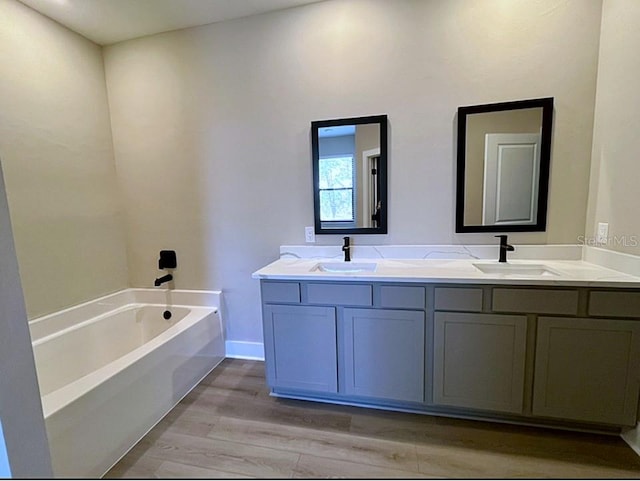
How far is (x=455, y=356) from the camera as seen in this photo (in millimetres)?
1720

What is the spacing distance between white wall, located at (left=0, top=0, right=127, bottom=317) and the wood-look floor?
1.31 m

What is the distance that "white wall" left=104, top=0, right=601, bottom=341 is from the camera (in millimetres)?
1901

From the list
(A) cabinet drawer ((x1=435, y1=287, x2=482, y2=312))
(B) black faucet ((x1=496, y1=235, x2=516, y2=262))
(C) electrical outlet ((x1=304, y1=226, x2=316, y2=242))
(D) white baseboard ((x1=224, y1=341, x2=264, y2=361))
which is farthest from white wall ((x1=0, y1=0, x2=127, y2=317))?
(B) black faucet ((x1=496, y1=235, x2=516, y2=262))

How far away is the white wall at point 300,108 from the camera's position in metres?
1.90

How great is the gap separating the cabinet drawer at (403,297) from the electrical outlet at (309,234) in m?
0.79

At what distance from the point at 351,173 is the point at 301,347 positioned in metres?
1.26

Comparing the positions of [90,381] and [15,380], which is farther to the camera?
[90,381]

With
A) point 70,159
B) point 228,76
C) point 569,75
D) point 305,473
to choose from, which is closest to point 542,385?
point 305,473

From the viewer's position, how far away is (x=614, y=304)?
1511mm

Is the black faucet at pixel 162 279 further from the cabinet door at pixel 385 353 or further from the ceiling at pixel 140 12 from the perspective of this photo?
the ceiling at pixel 140 12

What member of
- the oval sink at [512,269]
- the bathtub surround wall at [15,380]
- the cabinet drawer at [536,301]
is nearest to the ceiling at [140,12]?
the bathtub surround wall at [15,380]

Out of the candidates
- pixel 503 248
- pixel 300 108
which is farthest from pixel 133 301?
pixel 503 248

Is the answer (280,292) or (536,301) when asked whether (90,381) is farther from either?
(536,301)

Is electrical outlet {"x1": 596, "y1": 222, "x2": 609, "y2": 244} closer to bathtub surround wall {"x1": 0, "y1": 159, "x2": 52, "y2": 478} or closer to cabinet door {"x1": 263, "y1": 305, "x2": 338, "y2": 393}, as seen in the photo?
cabinet door {"x1": 263, "y1": 305, "x2": 338, "y2": 393}
